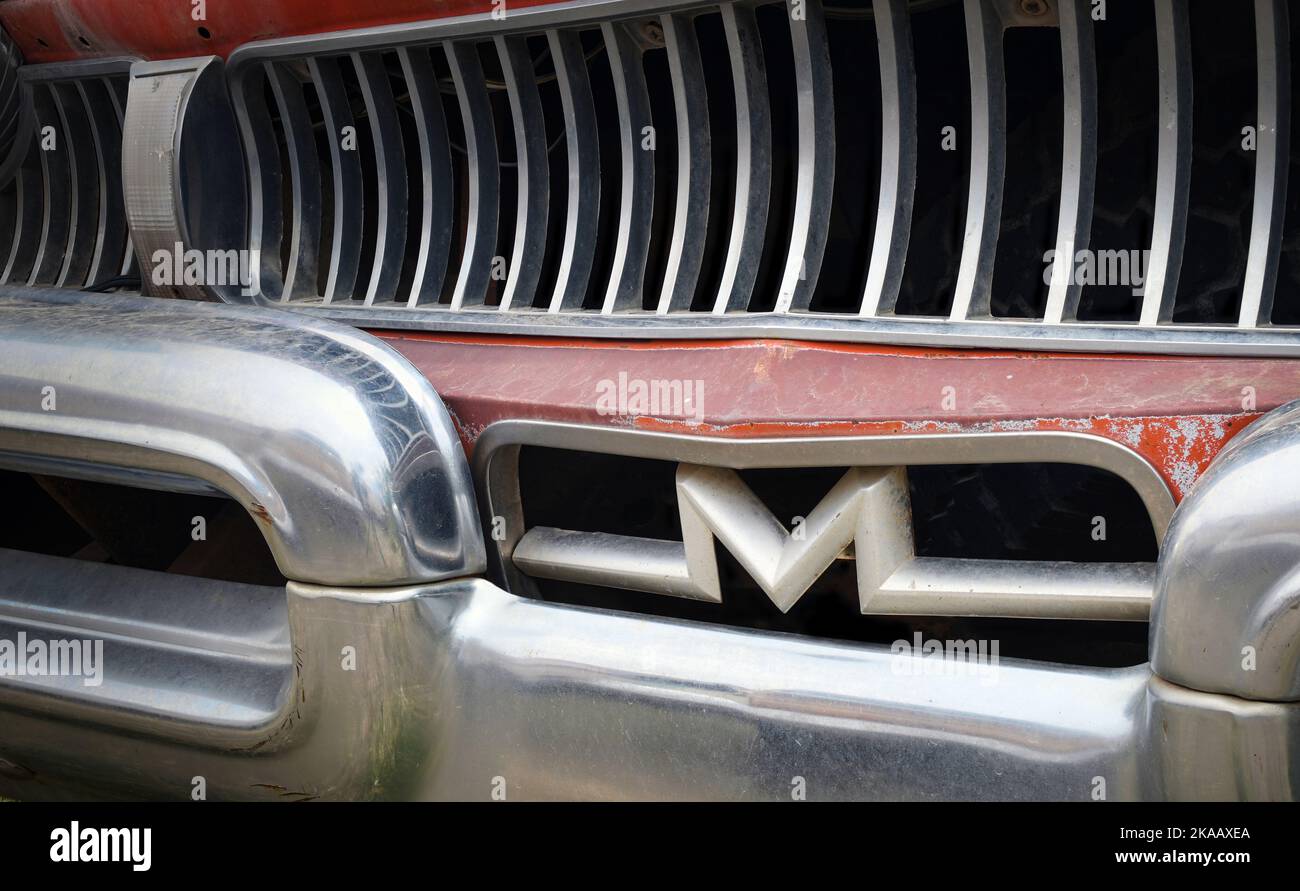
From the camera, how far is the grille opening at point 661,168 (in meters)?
1.74

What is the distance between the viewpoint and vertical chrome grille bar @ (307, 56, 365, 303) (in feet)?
5.95

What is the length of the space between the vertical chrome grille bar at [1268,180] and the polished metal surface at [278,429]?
87cm

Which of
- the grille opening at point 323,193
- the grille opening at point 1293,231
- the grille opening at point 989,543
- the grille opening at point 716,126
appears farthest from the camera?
the grille opening at point 323,193

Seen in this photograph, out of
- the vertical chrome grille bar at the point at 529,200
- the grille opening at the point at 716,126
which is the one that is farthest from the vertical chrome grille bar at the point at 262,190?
the grille opening at the point at 716,126

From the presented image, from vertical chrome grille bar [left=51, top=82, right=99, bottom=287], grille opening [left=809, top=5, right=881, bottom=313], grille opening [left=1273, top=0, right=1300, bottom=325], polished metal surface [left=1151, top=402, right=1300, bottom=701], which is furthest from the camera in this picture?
vertical chrome grille bar [left=51, top=82, right=99, bottom=287]

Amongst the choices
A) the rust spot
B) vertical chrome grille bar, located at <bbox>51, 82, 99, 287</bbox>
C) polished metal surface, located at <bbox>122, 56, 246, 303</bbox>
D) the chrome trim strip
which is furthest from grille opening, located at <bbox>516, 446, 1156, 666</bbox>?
vertical chrome grille bar, located at <bbox>51, 82, 99, 287</bbox>

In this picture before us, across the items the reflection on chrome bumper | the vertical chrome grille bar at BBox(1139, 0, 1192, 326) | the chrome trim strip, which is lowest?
the reflection on chrome bumper

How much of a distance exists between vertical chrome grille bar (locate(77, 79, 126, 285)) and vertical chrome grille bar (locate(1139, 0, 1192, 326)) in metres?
1.57

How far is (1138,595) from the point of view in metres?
1.18

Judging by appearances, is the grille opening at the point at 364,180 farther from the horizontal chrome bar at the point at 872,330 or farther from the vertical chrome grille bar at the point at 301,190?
the horizontal chrome bar at the point at 872,330

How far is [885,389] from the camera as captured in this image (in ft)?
4.28

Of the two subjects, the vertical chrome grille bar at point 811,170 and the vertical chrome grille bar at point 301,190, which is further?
the vertical chrome grille bar at point 301,190

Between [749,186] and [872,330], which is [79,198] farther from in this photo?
[872,330]

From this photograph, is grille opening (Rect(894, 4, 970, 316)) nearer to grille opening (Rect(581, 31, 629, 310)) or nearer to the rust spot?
grille opening (Rect(581, 31, 629, 310))
